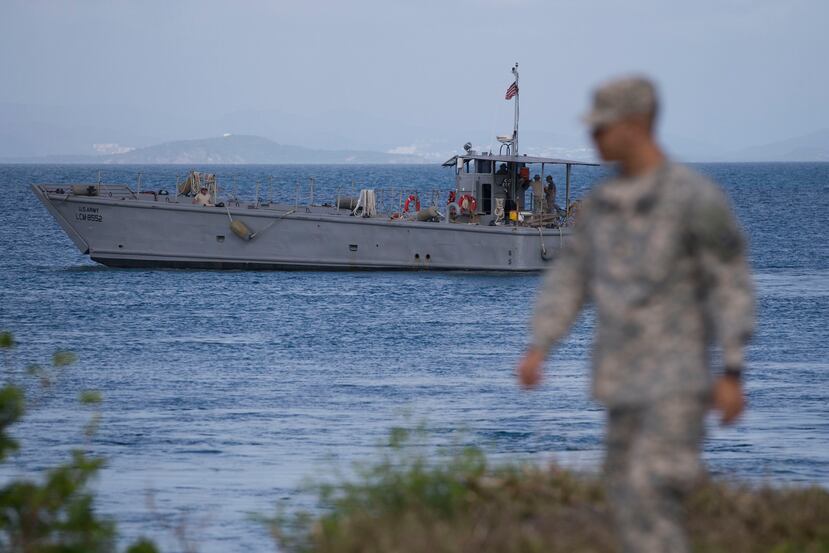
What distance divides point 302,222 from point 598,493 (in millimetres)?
34143

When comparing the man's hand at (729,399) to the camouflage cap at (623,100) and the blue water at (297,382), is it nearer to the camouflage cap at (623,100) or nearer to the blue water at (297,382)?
the camouflage cap at (623,100)

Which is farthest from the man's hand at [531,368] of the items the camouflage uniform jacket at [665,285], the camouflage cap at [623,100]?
the camouflage cap at [623,100]

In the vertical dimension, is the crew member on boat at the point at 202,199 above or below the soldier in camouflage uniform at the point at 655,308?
below

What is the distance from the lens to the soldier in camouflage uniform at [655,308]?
559cm

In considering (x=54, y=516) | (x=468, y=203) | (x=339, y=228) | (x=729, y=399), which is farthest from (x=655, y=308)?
(x=339, y=228)

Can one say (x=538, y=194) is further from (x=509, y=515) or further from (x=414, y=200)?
(x=509, y=515)

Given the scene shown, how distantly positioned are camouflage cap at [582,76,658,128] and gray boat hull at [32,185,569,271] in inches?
1390

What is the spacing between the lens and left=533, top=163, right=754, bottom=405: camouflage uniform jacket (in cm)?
557

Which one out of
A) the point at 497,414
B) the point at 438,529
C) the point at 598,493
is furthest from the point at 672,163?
the point at 497,414

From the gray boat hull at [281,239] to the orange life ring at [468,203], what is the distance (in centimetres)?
61

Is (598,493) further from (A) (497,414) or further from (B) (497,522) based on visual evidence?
(A) (497,414)

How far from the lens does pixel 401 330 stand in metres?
32.2

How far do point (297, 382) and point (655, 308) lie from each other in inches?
751

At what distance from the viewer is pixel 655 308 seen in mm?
5715
